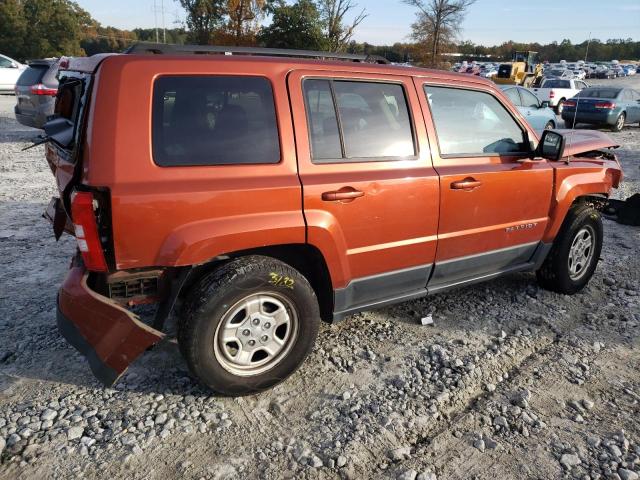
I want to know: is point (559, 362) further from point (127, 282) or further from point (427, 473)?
point (127, 282)

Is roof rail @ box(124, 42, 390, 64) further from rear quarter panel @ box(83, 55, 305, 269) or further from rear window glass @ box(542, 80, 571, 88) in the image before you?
rear window glass @ box(542, 80, 571, 88)

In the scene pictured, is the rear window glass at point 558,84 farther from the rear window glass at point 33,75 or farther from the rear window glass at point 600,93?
the rear window glass at point 33,75

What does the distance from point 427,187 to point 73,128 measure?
2.23 meters

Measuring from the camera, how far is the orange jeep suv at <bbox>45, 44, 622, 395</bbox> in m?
2.54

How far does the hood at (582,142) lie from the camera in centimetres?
432

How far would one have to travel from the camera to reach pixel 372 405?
2953 mm

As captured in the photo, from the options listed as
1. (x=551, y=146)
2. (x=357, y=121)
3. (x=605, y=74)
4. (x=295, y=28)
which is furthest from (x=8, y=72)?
(x=605, y=74)

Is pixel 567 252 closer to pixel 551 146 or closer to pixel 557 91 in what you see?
pixel 551 146

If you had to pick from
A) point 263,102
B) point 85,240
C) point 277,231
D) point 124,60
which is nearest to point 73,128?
point 124,60

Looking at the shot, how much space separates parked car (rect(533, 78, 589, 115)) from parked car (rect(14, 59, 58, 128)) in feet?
55.9

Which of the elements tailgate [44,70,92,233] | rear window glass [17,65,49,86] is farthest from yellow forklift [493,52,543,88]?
tailgate [44,70,92,233]

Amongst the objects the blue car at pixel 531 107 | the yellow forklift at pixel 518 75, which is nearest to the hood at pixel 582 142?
the blue car at pixel 531 107

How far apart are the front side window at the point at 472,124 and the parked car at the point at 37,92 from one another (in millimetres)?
8864

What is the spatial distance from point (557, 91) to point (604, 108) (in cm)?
385
